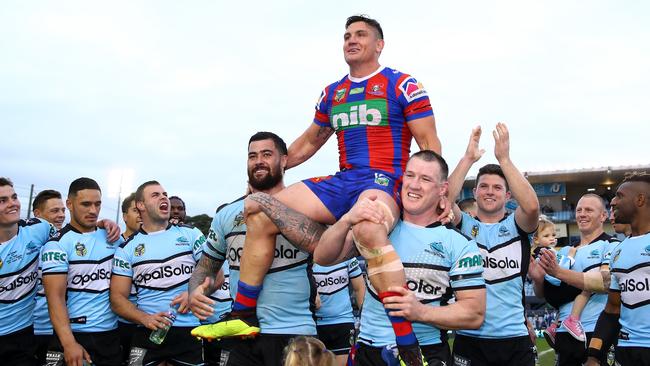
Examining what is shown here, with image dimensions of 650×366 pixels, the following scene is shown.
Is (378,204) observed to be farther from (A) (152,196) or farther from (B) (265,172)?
(A) (152,196)

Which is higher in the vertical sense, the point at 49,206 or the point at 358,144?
the point at 358,144

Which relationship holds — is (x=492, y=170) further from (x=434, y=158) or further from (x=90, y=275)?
(x=90, y=275)

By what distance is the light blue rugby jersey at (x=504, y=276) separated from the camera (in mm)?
5930

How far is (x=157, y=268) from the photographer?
7.25 meters

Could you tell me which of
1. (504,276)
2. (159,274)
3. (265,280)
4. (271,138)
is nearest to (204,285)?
(265,280)

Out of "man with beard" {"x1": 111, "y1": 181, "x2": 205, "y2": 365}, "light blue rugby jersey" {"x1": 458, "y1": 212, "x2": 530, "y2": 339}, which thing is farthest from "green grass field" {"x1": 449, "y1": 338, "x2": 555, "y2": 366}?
"man with beard" {"x1": 111, "y1": 181, "x2": 205, "y2": 365}

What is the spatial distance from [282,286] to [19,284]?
11.8 ft

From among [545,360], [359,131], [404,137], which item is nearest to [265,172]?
[359,131]

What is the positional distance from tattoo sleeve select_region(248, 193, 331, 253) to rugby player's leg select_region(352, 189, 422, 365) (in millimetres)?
644

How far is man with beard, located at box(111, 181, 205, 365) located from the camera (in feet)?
22.7

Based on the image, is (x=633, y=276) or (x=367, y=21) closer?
(x=367, y=21)

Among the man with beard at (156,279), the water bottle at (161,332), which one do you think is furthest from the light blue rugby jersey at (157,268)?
the water bottle at (161,332)

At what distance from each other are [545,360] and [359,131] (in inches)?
585

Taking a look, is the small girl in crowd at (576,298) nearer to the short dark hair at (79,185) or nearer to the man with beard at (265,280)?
the man with beard at (265,280)
